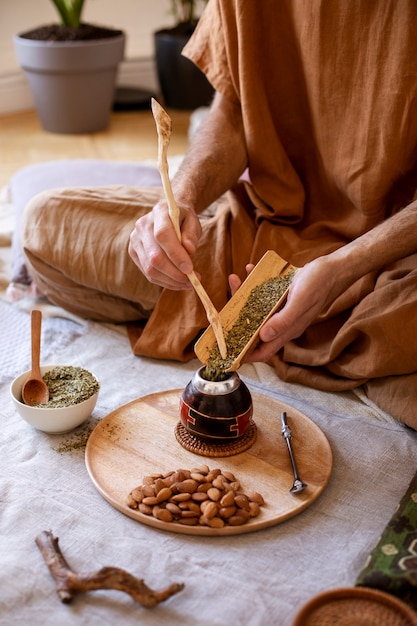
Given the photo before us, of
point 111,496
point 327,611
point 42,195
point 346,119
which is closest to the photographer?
point 327,611

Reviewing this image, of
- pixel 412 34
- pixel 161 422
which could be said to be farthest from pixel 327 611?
pixel 412 34

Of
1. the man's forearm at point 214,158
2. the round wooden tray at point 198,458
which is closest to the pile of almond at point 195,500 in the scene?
the round wooden tray at point 198,458

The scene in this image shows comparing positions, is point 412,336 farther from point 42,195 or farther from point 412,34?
point 42,195

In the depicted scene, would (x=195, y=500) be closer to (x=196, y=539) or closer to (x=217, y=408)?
(x=196, y=539)

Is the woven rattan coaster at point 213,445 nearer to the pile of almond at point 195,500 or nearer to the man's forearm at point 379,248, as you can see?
the pile of almond at point 195,500

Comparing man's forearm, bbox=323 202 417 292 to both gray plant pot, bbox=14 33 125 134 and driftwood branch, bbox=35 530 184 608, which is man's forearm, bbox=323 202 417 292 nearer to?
driftwood branch, bbox=35 530 184 608

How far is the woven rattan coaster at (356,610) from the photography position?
1.19 meters

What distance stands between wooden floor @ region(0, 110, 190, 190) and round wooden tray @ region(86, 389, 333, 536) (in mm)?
2009

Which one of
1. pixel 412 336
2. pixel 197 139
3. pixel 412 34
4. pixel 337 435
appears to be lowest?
pixel 337 435

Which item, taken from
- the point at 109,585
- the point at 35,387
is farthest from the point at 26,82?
the point at 109,585

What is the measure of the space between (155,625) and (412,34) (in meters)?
1.23

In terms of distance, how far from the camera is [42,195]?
2123mm

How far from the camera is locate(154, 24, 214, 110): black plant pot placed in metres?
3.95

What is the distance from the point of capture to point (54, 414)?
1.62m
